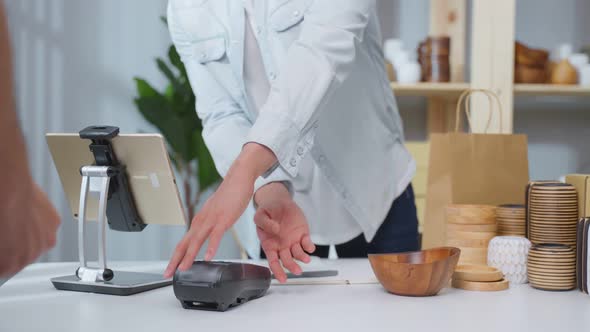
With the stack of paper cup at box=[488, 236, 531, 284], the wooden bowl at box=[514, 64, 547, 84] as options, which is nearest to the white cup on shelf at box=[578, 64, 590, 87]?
the wooden bowl at box=[514, 64, 547, 84]

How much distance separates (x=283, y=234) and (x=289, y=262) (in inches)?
2.4

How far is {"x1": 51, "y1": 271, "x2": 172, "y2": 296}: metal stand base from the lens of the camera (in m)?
1.09

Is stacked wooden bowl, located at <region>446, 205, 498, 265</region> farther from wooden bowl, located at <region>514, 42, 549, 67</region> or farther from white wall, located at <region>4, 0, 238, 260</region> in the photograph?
white wall, located at <region>4, 0, 238, 260</region>

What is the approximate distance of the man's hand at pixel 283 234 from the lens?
118cm

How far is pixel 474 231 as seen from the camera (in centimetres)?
132

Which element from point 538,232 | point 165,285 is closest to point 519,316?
point 538,232

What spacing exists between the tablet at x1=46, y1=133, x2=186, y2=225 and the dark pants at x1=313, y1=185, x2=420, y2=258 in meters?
0.58

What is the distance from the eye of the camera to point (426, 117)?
11.8ft

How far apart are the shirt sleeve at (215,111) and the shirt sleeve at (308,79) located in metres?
0.34

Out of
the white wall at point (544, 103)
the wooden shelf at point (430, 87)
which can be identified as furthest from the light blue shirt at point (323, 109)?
the white wall at point (544, 103)

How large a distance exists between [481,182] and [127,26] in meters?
2.92

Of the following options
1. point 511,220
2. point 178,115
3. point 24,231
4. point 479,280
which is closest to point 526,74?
point 178,115

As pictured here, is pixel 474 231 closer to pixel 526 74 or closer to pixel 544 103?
pixel 526 74

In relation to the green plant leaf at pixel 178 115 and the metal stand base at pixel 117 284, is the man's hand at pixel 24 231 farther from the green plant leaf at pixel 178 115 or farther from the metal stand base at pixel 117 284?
the green plant leaf at pixel 178 115
